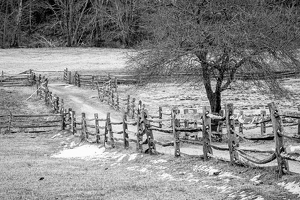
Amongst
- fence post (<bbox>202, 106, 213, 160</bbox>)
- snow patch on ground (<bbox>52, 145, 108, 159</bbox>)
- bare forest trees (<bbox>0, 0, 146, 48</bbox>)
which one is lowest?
snow patch on ground (<bbox>52, 145, 108, 159</bbox>)

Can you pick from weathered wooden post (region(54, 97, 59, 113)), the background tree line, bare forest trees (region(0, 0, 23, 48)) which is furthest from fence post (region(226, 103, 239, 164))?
bare forest trees (region(0, 0, 23, 48))

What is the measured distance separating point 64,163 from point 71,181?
374 cm

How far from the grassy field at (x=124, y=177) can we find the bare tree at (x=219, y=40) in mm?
4779

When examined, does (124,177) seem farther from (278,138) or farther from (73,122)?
(73,122)

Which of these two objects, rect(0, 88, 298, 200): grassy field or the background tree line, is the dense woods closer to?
rect(0, 88, 298, 200): grassy field

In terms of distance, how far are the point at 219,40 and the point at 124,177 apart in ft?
27.5

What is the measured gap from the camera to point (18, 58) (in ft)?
216

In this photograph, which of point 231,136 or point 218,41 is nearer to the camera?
point 231,136

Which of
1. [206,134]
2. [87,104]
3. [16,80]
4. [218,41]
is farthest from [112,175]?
[16,80]

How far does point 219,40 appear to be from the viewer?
Result: 20.5 m

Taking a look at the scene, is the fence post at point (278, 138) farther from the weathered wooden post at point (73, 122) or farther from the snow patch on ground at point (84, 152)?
the weathered wooden post at point (73, 122)

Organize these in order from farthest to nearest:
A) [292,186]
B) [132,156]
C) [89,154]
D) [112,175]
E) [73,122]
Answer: [73,122]
[89,154]
[132,156]
[112,175]
[292,186]

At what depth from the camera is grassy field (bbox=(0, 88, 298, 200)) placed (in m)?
10.7

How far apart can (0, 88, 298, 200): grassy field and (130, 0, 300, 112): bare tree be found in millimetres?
4779
